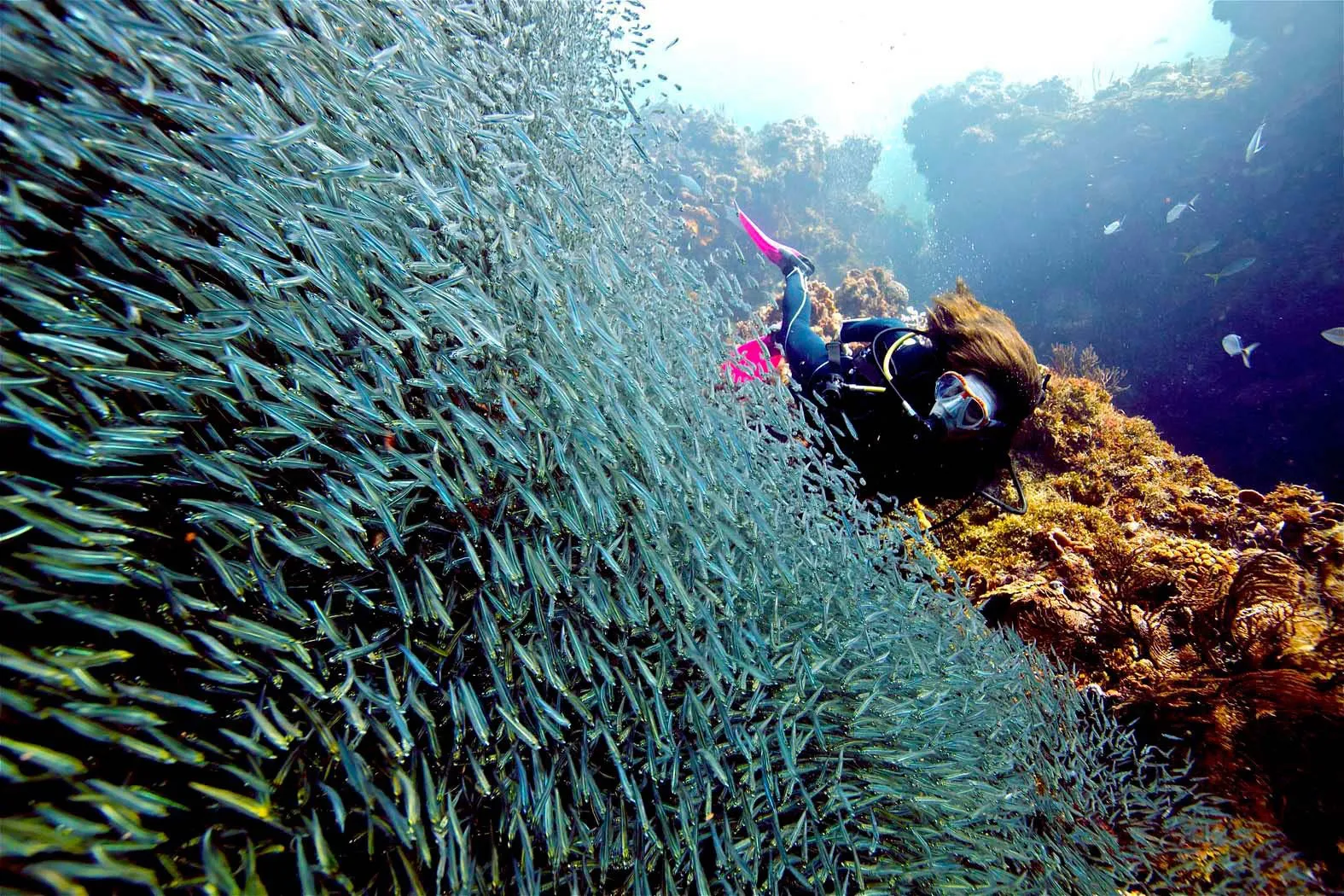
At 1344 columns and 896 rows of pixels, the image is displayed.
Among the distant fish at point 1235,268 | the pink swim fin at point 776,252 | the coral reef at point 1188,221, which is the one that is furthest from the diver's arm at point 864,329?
the distant fish at point 1235,268

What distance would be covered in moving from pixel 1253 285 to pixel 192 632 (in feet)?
80.1

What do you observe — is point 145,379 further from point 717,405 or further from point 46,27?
point 717,405

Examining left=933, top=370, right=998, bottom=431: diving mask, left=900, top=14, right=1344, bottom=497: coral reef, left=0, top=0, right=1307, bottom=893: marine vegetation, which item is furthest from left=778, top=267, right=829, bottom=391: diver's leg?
left=900, top=14, right=1344, bottom=497: coral reef

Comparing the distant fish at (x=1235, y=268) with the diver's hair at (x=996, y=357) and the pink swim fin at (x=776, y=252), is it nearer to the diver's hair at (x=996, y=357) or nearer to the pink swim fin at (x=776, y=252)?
the pink swim fin at (x=776, y=252)

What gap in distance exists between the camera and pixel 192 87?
1.63 meters

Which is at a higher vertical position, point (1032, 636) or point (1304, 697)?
point (1304, 697)

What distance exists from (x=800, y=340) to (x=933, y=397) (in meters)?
1.80

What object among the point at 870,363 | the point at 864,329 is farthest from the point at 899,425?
the point at 864,329

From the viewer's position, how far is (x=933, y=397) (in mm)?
4473

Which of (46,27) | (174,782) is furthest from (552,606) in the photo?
(46,27)

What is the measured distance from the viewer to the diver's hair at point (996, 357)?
406 cm

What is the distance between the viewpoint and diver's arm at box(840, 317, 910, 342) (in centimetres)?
529

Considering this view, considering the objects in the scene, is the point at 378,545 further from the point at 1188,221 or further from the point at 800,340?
the point at 1188,221

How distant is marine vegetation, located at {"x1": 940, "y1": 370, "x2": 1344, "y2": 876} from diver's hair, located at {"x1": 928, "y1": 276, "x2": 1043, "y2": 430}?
66.8 inches
